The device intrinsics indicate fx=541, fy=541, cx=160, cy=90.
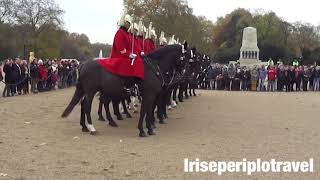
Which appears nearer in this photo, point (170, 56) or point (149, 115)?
point (149, 115)

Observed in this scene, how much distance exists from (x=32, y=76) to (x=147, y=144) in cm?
1678

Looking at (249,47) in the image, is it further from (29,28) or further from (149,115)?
(149,115)

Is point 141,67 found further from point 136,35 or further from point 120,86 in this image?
point 136,35

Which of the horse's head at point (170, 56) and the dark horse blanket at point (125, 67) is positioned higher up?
the horse's head at point (170, 56)

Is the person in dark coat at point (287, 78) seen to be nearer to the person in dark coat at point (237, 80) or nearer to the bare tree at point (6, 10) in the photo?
the person in dark coat at point (237, 80)

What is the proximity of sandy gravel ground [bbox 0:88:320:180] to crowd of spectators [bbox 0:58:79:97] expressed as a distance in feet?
22.2

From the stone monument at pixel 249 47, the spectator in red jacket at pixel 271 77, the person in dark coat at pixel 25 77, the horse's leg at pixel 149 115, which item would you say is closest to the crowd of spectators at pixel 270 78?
the spectator in red jacket at pixel 271 77

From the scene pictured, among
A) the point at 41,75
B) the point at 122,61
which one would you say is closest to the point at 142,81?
the point at 122,61

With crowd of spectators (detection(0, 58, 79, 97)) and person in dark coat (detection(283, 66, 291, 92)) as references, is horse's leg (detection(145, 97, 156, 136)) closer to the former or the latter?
crowd of spectators (detection(0, 58, 79, 97))

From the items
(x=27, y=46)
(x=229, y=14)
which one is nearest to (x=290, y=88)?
(x=27, y=46)

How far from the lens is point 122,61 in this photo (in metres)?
12.5

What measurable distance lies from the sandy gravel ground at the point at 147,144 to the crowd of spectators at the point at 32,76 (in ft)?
22.2

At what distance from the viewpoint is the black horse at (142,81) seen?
12.4m

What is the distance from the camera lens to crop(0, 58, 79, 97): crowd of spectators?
24594mm
